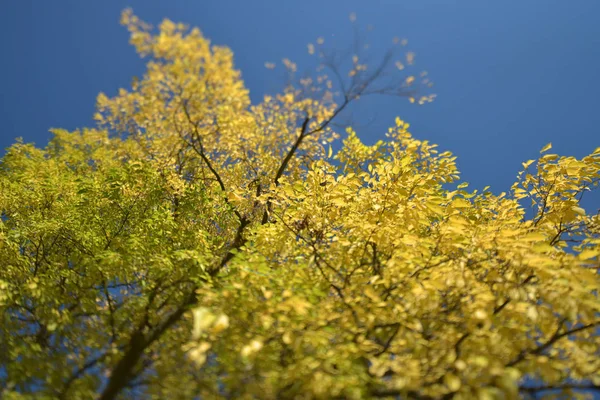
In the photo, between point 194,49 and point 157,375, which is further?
point 194,49

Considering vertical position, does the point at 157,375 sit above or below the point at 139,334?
below

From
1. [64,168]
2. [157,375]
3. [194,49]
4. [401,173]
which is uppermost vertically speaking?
[64,168]

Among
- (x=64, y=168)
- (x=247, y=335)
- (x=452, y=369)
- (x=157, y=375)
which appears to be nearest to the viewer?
(x=452, y=369)

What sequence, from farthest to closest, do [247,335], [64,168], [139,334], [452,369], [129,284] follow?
[64,168] < [129,284] < [139,334] < [247,335] < [452,369]

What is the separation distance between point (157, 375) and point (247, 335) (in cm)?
162

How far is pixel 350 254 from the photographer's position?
20.7ft

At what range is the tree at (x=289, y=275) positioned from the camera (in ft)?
12.0

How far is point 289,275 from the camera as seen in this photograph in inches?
214

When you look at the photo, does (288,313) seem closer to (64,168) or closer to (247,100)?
(247,100)

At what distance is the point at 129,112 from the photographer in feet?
25.2

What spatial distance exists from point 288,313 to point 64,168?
17.1 meters

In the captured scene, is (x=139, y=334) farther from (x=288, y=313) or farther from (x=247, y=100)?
(x=247, y=100)

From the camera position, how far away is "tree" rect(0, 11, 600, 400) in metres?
3.66

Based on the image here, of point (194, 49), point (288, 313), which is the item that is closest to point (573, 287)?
point (288, 313)
